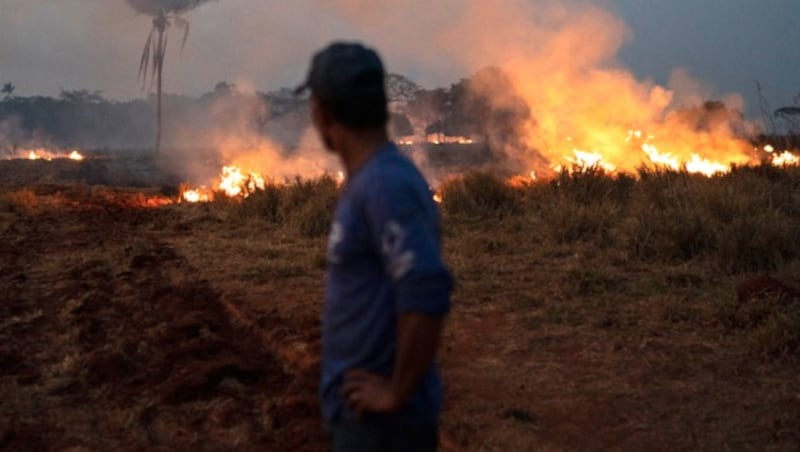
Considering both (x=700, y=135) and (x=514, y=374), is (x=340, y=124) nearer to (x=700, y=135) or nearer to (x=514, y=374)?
(x=514, y=374)

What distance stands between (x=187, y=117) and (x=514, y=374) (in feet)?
232

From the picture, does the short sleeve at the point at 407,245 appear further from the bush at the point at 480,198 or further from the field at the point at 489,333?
the bush at the point at 480,198

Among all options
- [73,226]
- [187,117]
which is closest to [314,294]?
[73,226]

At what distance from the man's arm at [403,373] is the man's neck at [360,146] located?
43 cm

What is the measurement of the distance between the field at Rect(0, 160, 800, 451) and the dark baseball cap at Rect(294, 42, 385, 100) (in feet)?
8.98

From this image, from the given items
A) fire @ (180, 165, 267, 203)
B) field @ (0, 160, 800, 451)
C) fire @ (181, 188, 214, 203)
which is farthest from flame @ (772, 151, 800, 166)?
fire @ (181, 188, 214, 203)

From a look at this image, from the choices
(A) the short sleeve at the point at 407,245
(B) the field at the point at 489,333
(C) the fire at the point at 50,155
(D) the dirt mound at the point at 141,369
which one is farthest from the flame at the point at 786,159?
(C) the fire at the point at 50,155

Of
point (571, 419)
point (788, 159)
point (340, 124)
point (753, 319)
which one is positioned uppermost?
point (788, 159)

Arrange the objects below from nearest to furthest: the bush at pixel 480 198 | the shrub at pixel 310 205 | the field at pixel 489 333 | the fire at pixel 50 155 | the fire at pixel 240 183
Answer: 1. the field at pixel 489 333
2. the shrub at pixel 310 205
3. the bush at pixel 480 198
4. the fire at pixel 240 183
5. the fire at pixel 50 155

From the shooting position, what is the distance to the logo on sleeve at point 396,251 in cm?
203

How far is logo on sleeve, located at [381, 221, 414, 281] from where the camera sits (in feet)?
6.66

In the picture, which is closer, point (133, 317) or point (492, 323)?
point (492, 323)

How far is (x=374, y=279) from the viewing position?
7.19ft

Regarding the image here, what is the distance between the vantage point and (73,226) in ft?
49.8
